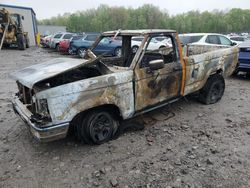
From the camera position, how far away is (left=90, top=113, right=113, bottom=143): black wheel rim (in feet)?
12.5

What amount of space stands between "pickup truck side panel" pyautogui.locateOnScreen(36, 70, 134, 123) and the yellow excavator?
19.9 metres

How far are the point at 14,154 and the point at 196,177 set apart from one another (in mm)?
2777

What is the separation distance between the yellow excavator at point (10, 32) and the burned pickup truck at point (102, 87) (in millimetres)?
19084

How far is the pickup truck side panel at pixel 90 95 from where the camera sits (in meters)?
3.33

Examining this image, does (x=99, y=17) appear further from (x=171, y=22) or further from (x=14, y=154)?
(x=14, y=154)

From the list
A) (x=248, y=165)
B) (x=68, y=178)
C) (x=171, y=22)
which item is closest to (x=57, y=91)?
(x=68, y=178)

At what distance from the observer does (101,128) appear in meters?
3.95

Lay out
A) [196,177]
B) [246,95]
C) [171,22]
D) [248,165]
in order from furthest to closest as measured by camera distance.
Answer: [171,22], [246,95], [248,165], [196,177]

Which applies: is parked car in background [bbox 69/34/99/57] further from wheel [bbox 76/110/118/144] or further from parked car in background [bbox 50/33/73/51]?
wheel [bbox 76/110/118/144]

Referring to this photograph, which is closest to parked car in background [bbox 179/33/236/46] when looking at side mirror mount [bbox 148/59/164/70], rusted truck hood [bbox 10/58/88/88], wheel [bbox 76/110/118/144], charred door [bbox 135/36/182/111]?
charred door [bbox 135/36/182/111]

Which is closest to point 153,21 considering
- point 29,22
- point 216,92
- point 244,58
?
point 29,22

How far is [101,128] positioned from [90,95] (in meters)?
0.67

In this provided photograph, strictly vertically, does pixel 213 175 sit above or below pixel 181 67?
below

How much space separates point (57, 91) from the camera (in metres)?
3.30
